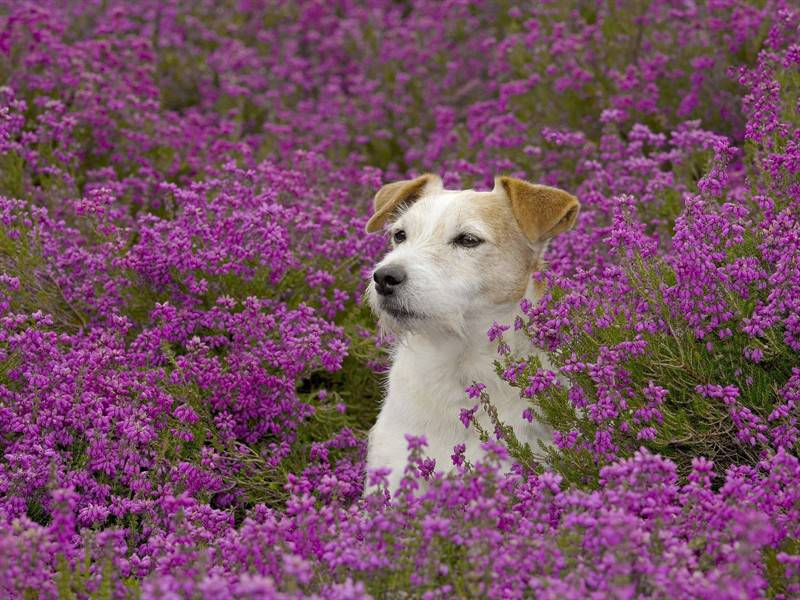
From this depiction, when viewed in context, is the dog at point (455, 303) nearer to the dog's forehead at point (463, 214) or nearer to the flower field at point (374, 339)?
the dog's forehead at point (463, 214)

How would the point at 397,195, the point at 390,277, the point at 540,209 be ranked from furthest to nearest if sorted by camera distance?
the point at 397,195 → the point at 540,209 → the point at 390,277

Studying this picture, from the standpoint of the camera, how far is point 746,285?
3545 millimetres

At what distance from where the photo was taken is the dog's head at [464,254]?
12.8 ft

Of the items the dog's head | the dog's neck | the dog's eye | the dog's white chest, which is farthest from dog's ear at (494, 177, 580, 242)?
the dog's white chest

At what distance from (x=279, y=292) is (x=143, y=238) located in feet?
2.37

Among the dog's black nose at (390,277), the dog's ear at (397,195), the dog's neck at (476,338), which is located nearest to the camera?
the dog's black nose at (390,277)

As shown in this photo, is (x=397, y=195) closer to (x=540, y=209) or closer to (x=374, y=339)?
(x=374, y=339)

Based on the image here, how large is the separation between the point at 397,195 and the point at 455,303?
0.94m

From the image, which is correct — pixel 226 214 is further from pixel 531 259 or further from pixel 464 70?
pixel 464 70

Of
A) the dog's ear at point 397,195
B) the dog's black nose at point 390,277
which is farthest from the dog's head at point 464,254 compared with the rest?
the dog's ear at point 397,195

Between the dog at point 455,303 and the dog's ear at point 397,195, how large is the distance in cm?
28

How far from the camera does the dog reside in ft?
12.8

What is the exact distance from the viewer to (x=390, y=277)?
3.87 meters

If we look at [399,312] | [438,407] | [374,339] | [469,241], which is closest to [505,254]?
[469,241]
